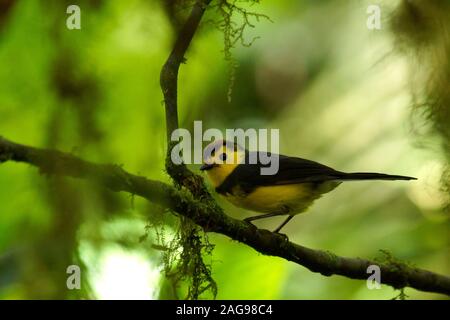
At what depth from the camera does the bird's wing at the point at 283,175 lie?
2.90 m

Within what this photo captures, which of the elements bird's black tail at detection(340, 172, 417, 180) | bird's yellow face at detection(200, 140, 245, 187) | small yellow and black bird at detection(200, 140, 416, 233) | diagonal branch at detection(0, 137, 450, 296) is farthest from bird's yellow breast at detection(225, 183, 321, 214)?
diagonal branch at detection(0, 137, 450, 296)

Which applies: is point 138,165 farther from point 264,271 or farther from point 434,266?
point 434,266

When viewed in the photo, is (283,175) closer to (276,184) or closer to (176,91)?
(276,184)

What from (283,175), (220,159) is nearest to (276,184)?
(283,175)

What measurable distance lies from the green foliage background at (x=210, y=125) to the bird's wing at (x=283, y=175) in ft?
0.88

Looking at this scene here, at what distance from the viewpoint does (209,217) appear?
82.2 inches

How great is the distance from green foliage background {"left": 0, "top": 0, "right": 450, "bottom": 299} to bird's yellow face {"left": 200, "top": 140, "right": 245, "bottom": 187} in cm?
18

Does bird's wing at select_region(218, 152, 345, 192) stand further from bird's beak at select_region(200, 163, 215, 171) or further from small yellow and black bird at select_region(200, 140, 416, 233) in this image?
bird's beak at select_region(200, 163, 215, 171)

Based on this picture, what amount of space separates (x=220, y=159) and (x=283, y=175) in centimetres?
29

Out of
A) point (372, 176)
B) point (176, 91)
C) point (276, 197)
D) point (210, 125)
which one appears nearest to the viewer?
point (176, 91)

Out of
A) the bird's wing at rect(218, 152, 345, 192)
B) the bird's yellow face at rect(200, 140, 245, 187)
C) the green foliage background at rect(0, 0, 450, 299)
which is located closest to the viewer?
the green foliage background at rect(0, 0, 450, 299)

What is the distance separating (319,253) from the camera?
2447 mm

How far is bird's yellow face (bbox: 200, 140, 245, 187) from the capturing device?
3.02 meters
